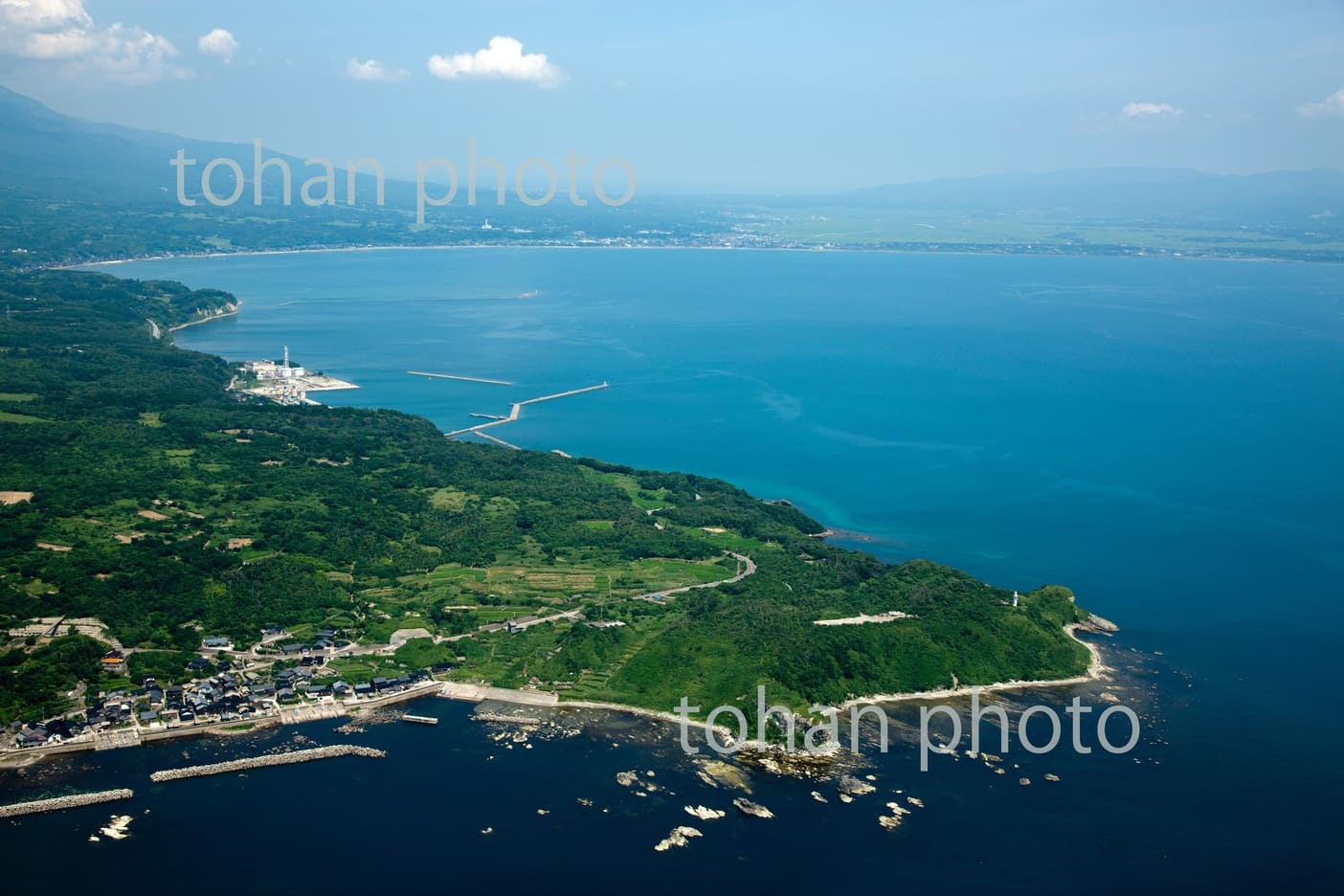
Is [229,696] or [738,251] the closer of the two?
[229,696]

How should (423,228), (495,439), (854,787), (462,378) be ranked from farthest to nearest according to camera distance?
(423,228) < (462,378) < (495,439) < (854,787)

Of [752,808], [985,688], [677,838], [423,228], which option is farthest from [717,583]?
[423,228]

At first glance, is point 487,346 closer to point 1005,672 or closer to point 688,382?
point 688,382

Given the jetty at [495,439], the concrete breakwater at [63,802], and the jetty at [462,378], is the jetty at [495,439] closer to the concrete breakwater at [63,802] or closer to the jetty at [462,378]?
the jetty at [462,378]

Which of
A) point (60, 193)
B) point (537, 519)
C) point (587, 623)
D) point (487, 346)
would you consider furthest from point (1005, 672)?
point (60, 193)

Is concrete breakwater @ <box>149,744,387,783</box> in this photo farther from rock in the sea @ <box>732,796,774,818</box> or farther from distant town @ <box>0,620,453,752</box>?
rock in the sea @ <box>732,796,774,818</box>

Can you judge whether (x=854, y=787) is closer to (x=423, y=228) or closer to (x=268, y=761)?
(x=268, y=761)

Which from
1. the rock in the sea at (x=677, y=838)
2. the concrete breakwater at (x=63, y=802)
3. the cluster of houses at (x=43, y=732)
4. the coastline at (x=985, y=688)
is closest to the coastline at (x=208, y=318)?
the cluster of houses at (x=43, y=732)
